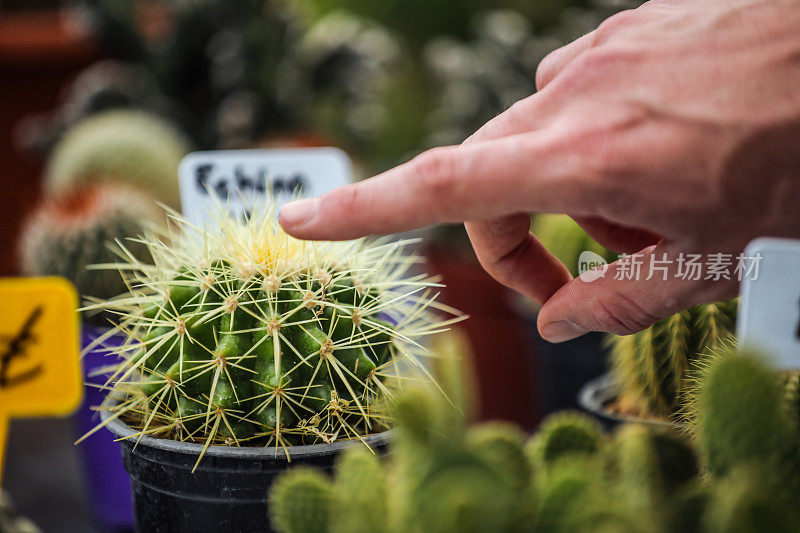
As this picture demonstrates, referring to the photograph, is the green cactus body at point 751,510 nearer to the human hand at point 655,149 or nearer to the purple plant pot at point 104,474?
the human hand at point 655,149

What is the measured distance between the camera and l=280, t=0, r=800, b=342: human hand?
43 centimetres

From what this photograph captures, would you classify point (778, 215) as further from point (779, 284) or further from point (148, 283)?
point (148, 283)

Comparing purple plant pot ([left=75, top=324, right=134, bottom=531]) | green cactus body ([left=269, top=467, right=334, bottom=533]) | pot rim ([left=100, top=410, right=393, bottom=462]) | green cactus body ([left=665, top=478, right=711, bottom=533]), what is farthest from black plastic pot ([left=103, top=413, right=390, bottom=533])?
purple plant pot ([left=75, top=324, right=134, bottom=531])

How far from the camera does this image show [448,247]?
1914 millimetres

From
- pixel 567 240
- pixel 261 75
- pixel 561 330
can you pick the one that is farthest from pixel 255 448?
pixel 261 75

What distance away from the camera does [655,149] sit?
1.43 feet

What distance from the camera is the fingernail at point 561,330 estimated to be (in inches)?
24.5

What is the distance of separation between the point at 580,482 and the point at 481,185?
180 millimetres

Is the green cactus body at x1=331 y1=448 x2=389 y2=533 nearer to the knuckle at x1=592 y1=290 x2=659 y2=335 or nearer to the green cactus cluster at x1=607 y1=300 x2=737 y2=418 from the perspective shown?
the knuckle at x1=592 y1=290 x2=659 y2=335

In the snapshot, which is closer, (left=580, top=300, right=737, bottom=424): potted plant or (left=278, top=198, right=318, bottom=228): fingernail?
(left=278, top=198, right=318, bottom=228): fingernail

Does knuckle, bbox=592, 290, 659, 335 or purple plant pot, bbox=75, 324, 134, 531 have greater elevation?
knuckle, bbox=592, 290, 659, 335

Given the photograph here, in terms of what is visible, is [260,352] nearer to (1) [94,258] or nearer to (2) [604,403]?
(2) [604,403]

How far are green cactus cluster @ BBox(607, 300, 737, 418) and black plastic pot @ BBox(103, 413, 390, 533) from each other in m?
0.32

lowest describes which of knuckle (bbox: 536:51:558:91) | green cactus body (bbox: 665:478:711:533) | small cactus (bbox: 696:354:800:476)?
green cactus body (bbox: 665:478:711:533)
